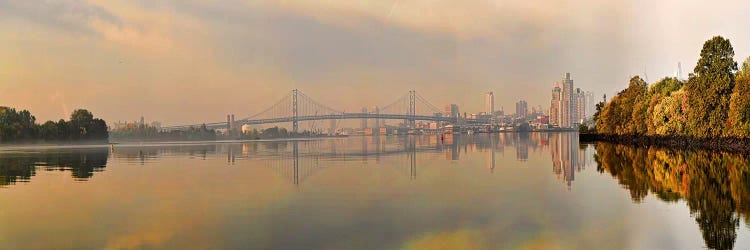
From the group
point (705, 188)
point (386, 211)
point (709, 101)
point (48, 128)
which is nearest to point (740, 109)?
point (709, 101)

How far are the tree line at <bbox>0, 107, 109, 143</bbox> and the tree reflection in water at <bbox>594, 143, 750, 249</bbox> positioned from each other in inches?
3518

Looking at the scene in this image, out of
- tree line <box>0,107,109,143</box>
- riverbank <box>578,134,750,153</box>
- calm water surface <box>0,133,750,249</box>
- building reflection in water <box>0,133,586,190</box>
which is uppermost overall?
tree line <box>0,107,109,143</box>

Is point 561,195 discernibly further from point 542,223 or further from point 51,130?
point 51,130

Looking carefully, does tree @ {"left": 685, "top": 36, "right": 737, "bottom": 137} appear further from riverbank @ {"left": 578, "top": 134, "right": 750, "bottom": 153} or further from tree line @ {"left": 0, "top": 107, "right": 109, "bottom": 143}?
→ tree line @ {"left": 0, "top": 107, "right": 109, "bottom": 143}

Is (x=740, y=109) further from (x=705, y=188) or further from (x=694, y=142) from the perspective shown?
(x=705, y=188)

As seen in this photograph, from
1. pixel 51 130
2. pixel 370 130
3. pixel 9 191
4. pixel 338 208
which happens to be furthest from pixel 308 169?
pixel 370 130

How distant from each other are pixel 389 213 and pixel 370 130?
136 meters

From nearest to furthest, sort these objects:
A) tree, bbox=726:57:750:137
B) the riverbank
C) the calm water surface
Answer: the calm water surface, tree, bbox=726:57:750:137, the riverbank

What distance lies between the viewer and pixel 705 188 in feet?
60.7

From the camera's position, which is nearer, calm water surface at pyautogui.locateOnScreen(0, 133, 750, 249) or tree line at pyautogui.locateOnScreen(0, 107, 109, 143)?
calm water surface at pyautogui.locateOnScreen(0, 133, 750, 249)

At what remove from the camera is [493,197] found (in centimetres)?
1731

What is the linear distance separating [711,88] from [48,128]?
90927 mm

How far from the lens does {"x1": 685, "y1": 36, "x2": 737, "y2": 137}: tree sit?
4425cm

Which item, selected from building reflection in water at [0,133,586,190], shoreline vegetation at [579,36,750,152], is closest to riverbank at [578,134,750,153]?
shoreline vegetation at [579,36,750,152]
